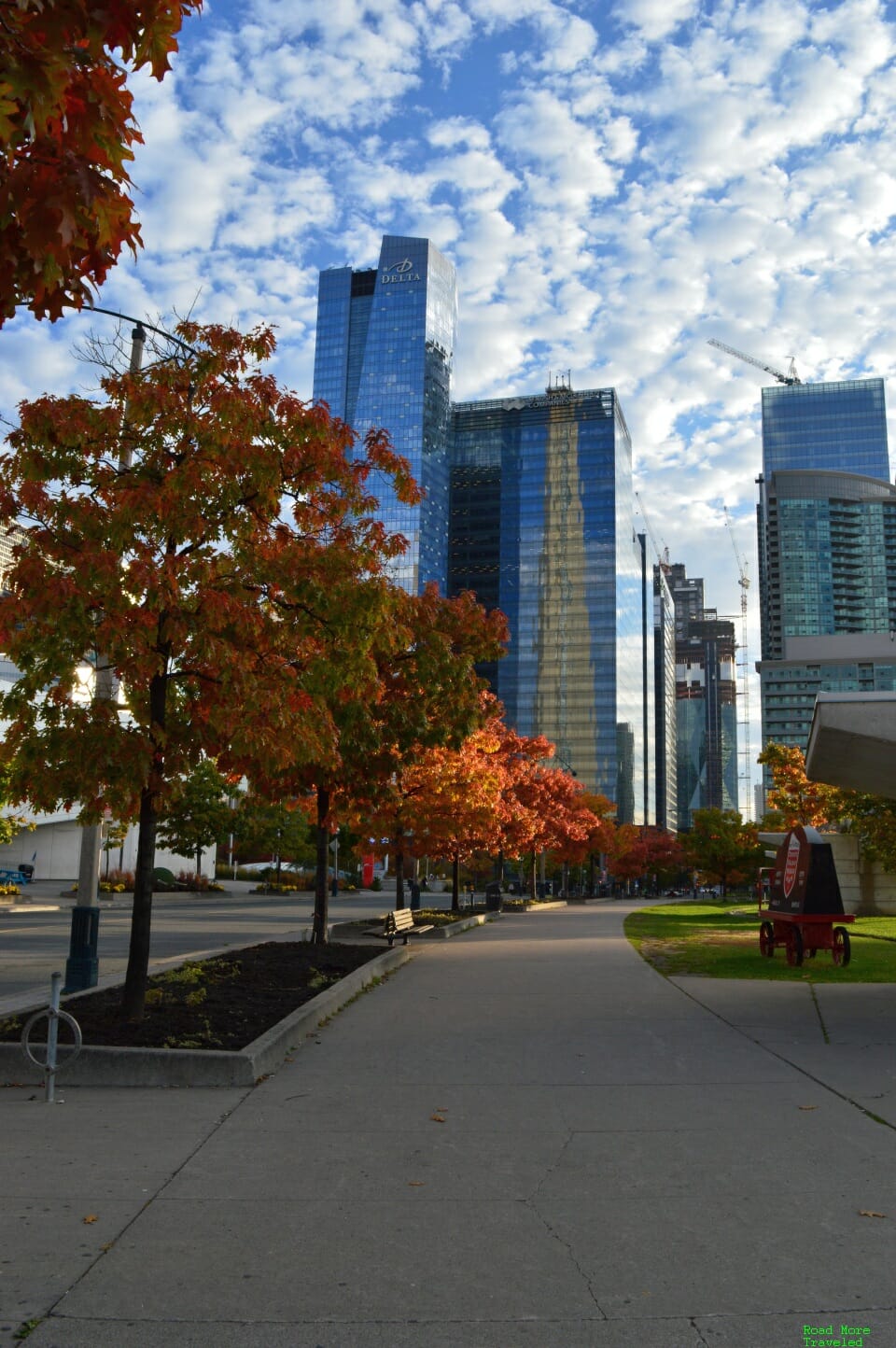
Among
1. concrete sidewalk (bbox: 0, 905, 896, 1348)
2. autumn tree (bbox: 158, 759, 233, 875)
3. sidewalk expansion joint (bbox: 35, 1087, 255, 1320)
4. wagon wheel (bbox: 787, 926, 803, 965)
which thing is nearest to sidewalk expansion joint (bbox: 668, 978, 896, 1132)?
concrete sidewalk (bbox: 0, 905, 896, 1348)

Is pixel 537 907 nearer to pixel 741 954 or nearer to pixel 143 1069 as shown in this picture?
pixel 741 954

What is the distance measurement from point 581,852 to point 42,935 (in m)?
50.0

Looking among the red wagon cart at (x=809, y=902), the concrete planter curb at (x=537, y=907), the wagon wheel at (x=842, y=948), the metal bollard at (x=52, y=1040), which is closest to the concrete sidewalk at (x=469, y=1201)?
the metal bollard at (x=52, y=1040)

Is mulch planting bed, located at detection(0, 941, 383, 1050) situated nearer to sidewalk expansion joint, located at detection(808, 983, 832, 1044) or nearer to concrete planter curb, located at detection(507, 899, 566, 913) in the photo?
sidewalk expansion joint, located at detection(808, 983, 832, 1044)

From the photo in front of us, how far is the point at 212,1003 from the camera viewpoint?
468 inches

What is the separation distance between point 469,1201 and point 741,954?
17853 mm

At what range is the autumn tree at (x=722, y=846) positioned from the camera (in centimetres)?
5934

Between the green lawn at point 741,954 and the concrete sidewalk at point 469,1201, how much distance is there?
7761mm

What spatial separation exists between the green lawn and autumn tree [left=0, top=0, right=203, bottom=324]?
16061mm

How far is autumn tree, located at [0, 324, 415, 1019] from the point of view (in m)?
9.93

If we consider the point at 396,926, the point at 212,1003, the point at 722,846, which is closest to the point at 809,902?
the point at 396,926

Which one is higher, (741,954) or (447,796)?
(447,796)

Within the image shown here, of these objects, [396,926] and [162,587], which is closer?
[162,587]

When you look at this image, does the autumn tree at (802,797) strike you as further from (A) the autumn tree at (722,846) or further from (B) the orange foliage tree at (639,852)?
(B) the orange foliage tree at (639,852)
